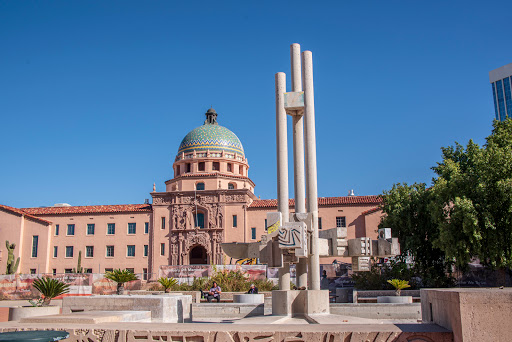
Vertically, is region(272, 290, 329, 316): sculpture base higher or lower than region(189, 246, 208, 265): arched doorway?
lower

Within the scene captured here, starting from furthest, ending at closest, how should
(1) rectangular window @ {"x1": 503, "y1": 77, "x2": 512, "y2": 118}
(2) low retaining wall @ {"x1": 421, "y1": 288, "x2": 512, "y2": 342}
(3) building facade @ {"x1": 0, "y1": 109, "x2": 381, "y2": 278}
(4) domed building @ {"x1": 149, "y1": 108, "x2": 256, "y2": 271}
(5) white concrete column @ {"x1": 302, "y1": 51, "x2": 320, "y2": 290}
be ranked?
(1) rectangular window @ {"x1": 503, "y1": 77, "x2": 512, "y2": 118}, (4) domed building @ {"x1": 149, "y1": 108, "x2": 256, "y2": 271}, (3) building facade @ {"x1": 0, "y1": 109, "x2": 381, "y2": 278}, (5) white concrete column @ {"x1": 302, "y1": 51, "x2": 320, "y2": 290}, (2) low retaining wall @ {"x1": 421, "y1": 288, "x2": 512, "y2": 342}

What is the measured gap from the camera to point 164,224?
52.8 m

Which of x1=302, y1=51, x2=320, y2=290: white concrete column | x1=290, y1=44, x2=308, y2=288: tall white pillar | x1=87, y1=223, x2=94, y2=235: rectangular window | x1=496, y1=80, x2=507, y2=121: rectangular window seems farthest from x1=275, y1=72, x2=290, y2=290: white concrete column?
x1=496, y1=80, x2=507, y2=121: rectangular window

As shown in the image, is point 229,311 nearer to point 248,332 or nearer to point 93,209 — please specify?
point 248,332

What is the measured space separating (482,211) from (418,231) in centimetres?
677

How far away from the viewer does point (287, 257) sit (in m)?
14.1

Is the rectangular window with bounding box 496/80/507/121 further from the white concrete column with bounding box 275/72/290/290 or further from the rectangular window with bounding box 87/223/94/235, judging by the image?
the white concrete column with bounding box 275/72/290/290

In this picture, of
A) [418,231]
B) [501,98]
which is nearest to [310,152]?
[418,231]

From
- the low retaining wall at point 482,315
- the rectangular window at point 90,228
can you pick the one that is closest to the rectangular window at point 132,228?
the rectangular window at point 90,228

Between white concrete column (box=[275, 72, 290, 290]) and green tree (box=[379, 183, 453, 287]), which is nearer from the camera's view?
white concrete column (box=[275, 72, 290, 290])

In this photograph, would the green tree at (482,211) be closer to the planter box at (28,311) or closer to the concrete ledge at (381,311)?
the concrete ledge at (381,311)

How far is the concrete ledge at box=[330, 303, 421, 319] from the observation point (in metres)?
18.4

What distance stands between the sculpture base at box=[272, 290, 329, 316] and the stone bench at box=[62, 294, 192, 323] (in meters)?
3.04

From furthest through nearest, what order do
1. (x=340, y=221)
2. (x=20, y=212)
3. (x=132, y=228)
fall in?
(x=132, y=228), (x=20, y=212), (x=340, y=221)
